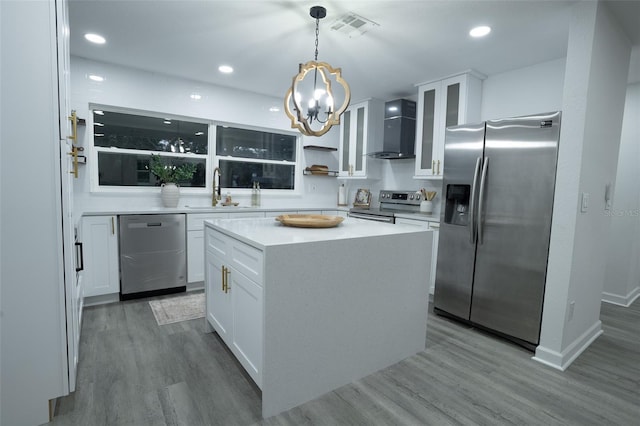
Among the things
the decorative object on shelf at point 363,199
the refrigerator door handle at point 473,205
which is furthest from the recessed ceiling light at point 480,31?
the decorative object on shelf at point 363,199

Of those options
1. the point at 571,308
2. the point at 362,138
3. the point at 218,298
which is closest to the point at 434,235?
the point at 571,308

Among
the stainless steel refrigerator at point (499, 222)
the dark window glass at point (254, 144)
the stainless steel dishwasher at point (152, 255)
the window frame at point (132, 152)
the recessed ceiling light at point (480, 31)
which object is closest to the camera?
the stainless steel refrigerator at point (499, 222)

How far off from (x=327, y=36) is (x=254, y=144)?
7.41ft

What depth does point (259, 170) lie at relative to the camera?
4844 mm

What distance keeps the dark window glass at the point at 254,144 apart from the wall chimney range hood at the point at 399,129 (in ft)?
4.58

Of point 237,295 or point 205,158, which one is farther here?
point 205,158

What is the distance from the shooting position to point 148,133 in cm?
401

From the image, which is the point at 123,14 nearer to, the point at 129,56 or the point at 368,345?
the point at 129,56

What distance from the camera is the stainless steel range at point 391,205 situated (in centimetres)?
427

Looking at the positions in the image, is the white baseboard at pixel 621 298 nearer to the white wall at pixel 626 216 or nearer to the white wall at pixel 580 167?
the white wall at pixel 626 216

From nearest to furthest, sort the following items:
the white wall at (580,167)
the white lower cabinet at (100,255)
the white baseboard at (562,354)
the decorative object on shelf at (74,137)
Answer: the decorative object on shelf at (74,137) → the white wall at (580,167) → the white baseboard at (562,354) → the white lower cabinet at (100,255)

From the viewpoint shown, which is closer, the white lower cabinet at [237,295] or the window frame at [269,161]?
the white lower cabinet at [237,295]

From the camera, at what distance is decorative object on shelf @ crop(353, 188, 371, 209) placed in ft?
16.8

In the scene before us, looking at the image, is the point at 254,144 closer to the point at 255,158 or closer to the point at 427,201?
the point at 255,158
